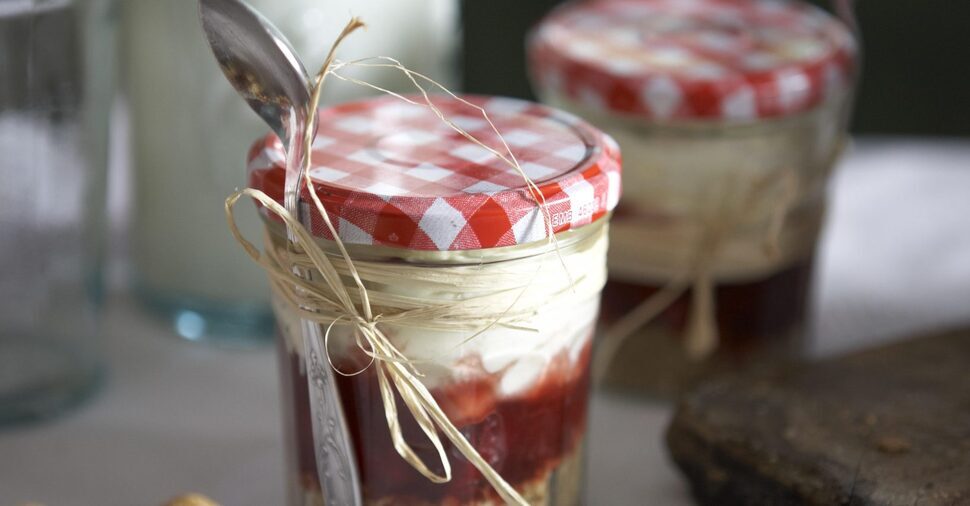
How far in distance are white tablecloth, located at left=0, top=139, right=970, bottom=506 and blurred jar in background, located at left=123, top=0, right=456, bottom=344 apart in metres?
0.04

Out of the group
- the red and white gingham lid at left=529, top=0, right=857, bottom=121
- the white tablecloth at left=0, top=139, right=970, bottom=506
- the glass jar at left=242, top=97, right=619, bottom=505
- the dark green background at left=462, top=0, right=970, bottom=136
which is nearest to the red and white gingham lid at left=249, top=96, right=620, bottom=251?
the glass jar at left=242, top=97, right=619, bottom=505

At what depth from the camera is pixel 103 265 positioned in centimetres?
67

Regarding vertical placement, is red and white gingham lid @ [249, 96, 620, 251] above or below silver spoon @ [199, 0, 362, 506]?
below

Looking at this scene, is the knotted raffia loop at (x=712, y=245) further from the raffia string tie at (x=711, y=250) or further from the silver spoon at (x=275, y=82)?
the silver spoon at (x=275, y=82)

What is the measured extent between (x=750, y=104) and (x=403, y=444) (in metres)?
0.28

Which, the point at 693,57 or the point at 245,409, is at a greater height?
the point at 693,57

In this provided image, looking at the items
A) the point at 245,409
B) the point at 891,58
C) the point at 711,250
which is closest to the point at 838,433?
the point at 711,250

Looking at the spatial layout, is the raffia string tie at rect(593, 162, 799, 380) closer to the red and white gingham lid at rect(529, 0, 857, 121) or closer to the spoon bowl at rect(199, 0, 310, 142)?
the red and white gingham lid at rect(529, 0, 857, 121)

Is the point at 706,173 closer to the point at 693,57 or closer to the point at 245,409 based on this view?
the point at 693,57

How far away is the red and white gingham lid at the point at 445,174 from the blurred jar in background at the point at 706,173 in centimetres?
11

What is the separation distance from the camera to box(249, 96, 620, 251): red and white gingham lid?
399mm

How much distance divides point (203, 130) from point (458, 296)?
319 millimetres

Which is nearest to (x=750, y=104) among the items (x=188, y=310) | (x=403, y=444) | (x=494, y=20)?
(x=403, y=444)

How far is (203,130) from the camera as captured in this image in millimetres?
673
